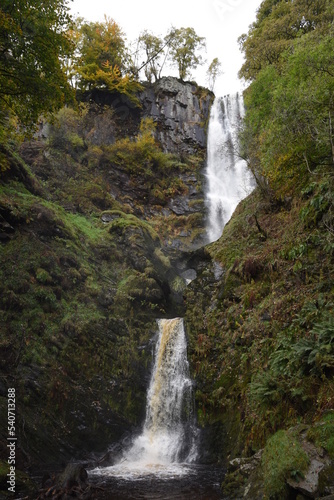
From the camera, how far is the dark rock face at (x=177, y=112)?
101 ft

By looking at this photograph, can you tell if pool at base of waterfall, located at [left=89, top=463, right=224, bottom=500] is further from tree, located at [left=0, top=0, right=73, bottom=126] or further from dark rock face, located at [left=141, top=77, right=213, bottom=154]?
dark rock face, located at [left=141, top=77, right=213, bottom=154]

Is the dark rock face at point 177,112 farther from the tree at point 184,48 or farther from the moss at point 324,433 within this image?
the moss at point 324,433

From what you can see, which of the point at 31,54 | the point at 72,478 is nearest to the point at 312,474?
the point at 72,478

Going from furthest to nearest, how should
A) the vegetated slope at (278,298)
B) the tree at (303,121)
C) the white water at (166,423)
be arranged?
the white water at (166,423), the tree at (303,121), the vegetated slope at (278,298)

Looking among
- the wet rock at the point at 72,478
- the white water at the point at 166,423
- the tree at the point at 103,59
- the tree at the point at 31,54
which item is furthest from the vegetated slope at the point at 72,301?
the tree at the point at 103,59

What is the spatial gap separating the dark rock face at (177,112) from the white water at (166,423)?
21566 millimetres

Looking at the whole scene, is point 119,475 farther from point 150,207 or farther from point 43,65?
point 150,207

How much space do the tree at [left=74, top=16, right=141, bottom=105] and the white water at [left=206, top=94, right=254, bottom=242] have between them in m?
8.25

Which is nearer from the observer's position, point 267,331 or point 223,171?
point 267,331

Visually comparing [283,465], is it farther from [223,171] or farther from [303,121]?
[223,171]

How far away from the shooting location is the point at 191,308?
14.3m

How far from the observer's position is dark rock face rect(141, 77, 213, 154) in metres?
30.7

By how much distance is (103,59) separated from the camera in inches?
1176

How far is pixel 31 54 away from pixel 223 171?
23.1 m
